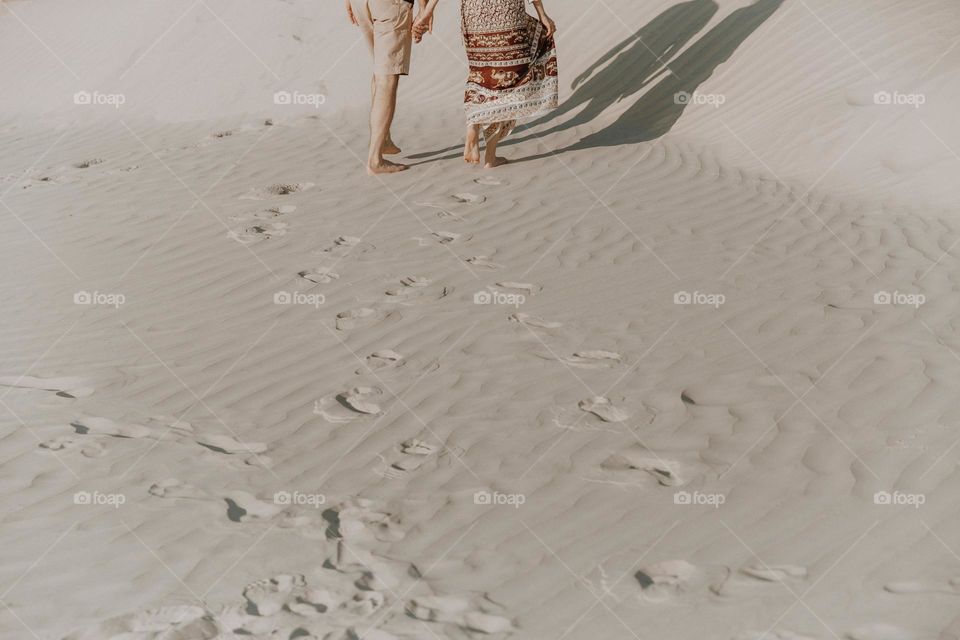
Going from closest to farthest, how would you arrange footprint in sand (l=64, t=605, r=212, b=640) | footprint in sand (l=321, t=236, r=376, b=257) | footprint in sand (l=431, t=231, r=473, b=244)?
footprint in sand (l=64, t=605, r=212, b=640), footprint in sand (l=321, t=236, r=376, b=257), footprint in sand (l=431, t=231, r=473, b=244)

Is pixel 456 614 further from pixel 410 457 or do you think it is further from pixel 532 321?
pixel 532 321

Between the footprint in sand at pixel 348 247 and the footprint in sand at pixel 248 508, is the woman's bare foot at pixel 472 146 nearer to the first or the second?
the footprint in sand at pixel 348 247

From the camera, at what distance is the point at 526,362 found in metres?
4.73

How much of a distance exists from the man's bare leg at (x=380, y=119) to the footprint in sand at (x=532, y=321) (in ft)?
9.47

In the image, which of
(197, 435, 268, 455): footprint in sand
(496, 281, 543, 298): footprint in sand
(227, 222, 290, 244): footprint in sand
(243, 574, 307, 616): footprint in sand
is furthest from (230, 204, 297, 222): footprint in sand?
(243, 574, 307, 616): footprint in sand

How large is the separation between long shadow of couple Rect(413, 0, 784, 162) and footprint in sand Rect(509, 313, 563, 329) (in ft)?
10.9

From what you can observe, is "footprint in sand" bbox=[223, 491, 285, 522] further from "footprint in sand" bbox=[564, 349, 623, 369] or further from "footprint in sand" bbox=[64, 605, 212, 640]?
"footprint in sand" bbox=[564, 349, 623, 369]

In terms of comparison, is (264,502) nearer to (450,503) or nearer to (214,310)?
(450,503)

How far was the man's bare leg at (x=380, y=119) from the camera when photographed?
763 cm

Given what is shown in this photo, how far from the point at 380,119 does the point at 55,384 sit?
3732mm

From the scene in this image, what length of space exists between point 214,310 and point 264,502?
6.57ft

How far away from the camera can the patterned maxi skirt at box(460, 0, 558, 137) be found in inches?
293

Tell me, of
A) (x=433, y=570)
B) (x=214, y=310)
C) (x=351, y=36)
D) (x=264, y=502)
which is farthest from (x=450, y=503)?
(x=351, y=36)

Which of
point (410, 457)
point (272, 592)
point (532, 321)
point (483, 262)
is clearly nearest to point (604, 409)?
point (410, 457)
